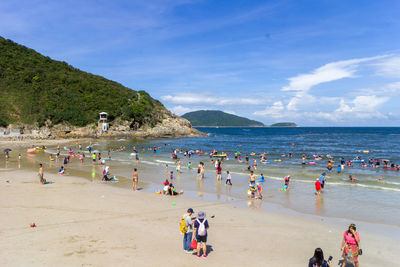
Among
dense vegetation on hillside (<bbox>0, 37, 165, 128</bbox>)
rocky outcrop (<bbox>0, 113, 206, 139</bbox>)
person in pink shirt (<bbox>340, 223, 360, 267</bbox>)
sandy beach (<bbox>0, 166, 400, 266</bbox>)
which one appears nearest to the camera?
person in pink shirt (<bbox>340, 223, 360, 267</bbox>)

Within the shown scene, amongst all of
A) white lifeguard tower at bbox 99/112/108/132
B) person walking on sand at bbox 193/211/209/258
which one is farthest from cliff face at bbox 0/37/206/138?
person walking on sand at bbox 193/211/209/258

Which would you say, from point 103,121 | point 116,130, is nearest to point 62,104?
point 103,121

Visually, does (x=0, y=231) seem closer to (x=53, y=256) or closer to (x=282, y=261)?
(x=53, y=256)

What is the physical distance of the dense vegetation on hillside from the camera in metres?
74.9

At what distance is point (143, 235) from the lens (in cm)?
1021

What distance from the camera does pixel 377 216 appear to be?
13672mm

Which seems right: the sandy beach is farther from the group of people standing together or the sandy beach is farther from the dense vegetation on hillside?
the dense vegetation on hillside

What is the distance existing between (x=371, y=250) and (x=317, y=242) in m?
1.66

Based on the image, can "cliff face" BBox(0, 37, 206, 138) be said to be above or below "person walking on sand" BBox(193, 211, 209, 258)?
above

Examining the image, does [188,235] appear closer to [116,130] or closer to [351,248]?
[351,248]

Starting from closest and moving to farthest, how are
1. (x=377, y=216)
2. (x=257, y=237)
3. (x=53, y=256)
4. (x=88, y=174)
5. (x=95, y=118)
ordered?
(x=53, y=256)
(x=257, y=237)
(x=377, y=216)
(x=88, y=174)
(x=95, y=118)

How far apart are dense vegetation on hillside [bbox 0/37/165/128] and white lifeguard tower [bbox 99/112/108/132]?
188cm

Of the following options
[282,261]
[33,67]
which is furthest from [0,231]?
[33,67]

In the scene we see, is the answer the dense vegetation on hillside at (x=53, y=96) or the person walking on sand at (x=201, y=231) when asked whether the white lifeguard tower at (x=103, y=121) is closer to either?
the dense vegetation on hillside at (x=53, y=96)
